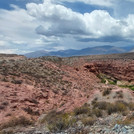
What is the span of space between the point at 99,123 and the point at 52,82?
1285 centimetres

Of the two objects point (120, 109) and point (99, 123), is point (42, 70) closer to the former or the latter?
point (120, 109)

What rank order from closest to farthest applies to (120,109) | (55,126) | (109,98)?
(55,126)
(120,109)
(109,98)

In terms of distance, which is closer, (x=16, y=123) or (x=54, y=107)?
(x=16, y=123)

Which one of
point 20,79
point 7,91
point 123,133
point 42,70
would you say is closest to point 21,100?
point 7,91

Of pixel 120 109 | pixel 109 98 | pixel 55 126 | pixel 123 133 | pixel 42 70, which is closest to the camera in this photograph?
pixel 123 133

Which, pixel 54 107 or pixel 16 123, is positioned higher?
pixel 16 123

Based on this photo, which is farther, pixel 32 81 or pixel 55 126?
pixel 32 81

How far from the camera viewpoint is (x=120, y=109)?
1086 cm

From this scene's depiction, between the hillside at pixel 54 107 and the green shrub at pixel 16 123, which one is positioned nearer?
the hillside at pixel 54 107

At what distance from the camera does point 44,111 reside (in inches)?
539

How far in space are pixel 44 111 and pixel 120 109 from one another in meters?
6.00

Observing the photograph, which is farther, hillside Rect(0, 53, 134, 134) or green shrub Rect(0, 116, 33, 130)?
green shrub Rect(0, 116, 33, 130)

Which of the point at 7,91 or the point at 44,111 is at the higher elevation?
the point at 7,91

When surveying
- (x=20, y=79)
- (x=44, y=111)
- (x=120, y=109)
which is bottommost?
(x=44, y=111)
